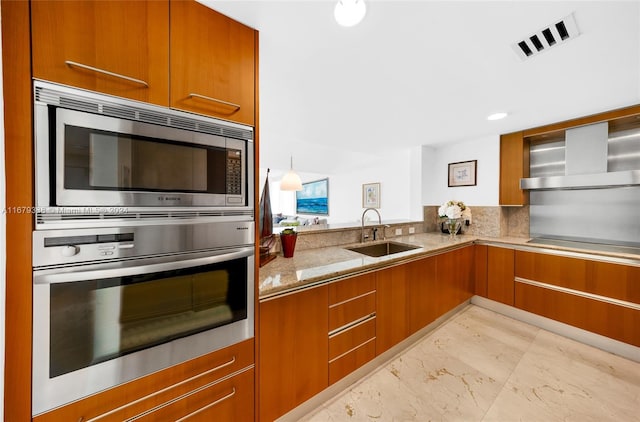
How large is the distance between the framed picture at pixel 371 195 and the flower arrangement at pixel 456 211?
163 cm

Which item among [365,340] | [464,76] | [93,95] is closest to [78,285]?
[93,95]

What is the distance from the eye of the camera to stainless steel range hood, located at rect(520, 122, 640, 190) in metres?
2.10

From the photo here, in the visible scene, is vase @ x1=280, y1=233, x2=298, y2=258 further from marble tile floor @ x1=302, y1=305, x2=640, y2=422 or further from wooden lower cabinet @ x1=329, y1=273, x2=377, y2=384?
marble tile floor @ x1=302, y1=305, x2=640, y2=422

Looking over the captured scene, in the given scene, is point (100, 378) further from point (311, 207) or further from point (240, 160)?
point (311, 207)

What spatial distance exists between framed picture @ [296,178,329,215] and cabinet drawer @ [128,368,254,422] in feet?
16.7

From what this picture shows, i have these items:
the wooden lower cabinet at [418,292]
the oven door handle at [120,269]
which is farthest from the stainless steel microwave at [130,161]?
the wooden lower cabinet at [418,292]

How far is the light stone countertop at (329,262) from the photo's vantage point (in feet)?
4.10

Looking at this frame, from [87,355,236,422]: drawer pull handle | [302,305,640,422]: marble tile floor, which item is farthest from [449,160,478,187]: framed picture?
[87,355,236,422]: drawer pull handle

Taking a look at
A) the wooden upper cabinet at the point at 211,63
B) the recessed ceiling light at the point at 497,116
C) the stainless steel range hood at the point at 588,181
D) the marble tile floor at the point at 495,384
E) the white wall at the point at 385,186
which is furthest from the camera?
the white wall at the point at 385,186

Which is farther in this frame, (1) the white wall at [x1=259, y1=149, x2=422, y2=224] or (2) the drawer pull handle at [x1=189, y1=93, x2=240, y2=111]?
(1) the white wall at [x1=259, y1=149, x2=422, y2=224]

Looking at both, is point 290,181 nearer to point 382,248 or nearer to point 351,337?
point 382,248

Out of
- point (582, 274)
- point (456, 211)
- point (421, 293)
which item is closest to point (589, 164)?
point (582, 274)

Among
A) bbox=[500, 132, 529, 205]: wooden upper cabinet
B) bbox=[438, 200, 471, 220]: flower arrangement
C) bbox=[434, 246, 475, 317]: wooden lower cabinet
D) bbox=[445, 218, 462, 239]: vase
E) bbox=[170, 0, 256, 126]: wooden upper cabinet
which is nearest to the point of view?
bbox=[170, 0, 256, 126]: wooden upper cabinet

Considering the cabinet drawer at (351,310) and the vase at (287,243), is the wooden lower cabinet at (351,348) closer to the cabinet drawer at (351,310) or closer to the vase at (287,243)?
the cabinet drawer at (351,310)
